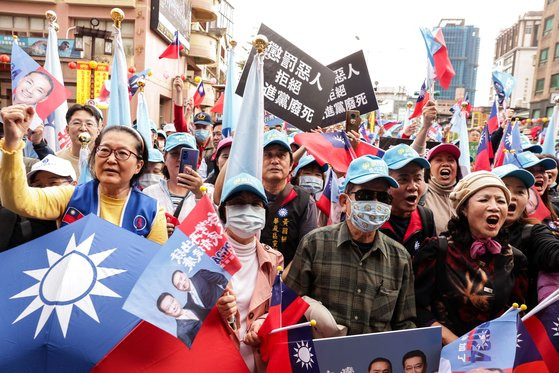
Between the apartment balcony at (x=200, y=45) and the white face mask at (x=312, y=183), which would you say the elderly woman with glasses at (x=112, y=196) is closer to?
the white face mask at (x=312, y=183)

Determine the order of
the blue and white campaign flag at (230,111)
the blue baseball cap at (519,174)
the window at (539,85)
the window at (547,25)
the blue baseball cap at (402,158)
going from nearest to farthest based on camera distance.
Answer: the blue baseball cap at (519,174) → the blue baseball cap at (402,158) → the blue and white campaign flag at (230,111) → the window at (547,25) → the window at (539,85)

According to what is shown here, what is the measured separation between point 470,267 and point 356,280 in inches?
27.1

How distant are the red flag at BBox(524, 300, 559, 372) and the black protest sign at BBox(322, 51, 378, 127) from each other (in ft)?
8.73

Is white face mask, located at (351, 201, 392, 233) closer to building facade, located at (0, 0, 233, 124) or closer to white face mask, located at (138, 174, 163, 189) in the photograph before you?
white face mask, located at (138, 174, 163, 189)

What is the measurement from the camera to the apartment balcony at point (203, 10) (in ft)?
105

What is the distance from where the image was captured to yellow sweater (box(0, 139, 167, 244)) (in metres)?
2.05

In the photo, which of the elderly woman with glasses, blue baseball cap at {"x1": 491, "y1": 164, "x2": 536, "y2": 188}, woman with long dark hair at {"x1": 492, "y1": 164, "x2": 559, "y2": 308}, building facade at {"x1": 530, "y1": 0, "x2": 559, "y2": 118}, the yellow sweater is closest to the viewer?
the yellow sweater

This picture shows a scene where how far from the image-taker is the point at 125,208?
2486mm

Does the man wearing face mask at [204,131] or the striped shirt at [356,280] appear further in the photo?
the man wearing face mask at [204,131]

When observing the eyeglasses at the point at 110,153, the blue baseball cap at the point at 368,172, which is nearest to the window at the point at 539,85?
the blue baseball cap at the point at 368,172

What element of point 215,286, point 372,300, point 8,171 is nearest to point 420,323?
point 372,300

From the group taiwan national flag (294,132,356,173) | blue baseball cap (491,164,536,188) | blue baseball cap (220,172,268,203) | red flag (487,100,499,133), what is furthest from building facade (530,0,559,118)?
blue baseball cap (220,172,268,203)

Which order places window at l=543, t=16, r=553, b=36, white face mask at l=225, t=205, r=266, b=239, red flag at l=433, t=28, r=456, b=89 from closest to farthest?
white face mask at l=225, t=205, r=266, b=239, red flag at l=433, t=28, r=456, b=89, window at l=543, t=16, r=553, b=36

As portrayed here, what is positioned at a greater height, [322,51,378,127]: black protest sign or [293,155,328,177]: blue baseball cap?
[322,51,378,127]: black protest sign
